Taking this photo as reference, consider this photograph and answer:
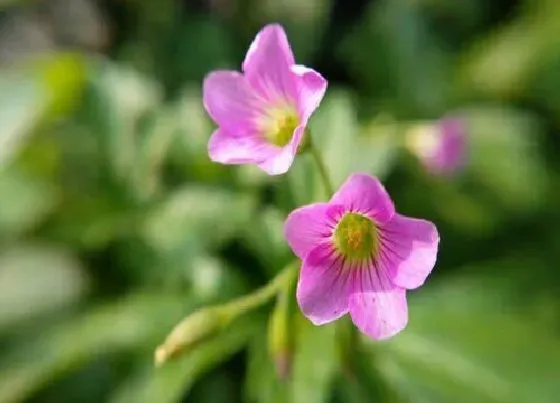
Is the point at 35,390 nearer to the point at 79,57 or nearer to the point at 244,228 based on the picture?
the point at 244,228

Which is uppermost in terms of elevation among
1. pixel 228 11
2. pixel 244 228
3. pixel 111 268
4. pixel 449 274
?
pixel 228 11

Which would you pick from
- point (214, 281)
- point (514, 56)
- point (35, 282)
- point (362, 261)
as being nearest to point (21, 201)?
point (35, 282)

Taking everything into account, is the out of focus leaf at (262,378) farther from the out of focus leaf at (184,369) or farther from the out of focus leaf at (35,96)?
the out of focus leaf at (35,96)

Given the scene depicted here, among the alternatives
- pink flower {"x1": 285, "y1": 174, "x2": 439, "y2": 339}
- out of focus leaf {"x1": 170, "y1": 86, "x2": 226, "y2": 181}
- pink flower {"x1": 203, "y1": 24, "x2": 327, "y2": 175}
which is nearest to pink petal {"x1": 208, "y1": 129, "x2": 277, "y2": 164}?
pink flower {"x1": 203, "y1": 24, "x2": 327, "y2": 175}

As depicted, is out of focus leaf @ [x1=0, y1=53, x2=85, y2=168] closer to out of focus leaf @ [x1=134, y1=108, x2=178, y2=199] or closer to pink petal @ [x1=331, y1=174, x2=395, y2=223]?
out of focus leaf @ [x1=134, y1=108, x2=178, y2=199]

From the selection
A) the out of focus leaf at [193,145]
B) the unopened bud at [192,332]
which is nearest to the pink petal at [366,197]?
the unopened bud at [192,332]

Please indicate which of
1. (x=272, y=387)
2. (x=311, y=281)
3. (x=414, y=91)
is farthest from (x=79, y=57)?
(x=311, y=281)

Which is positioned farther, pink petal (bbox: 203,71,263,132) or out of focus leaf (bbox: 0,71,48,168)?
out of focus leaf (bbox: 0,71,48,168)
